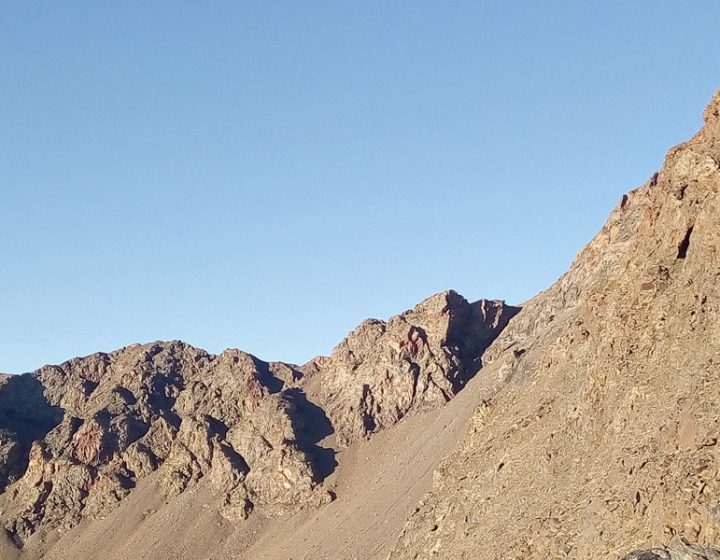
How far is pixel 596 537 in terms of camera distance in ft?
115

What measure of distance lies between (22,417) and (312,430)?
62.0 meters

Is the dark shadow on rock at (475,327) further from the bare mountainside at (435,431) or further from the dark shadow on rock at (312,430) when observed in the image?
the dark shadow on rock at (312,430)

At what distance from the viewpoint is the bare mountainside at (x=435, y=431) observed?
3828 centimetres

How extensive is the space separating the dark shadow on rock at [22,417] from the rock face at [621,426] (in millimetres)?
95573

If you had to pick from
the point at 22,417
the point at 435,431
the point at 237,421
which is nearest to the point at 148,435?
the point at 237,421

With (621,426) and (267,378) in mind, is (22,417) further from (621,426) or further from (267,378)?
(621,426)

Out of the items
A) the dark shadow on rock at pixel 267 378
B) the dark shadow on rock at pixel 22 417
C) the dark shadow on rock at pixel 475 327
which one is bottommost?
the dark shadow on rock at pixel 475 327

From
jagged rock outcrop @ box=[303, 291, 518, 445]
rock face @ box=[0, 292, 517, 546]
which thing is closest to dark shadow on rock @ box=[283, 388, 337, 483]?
rock face @ box=[0, 292, 517, 546]

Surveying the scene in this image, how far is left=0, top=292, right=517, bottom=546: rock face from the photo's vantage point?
113 meters

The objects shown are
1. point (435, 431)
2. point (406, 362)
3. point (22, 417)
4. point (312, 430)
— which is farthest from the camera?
point (22, 417)

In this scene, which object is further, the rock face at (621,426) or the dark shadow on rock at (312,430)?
the dark shadow on rock at (312,430)

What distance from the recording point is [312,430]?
119875mm

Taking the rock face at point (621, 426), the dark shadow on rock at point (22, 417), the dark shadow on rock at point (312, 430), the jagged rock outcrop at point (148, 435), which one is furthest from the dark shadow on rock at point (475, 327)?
the dark shadow on rock at point (22, 417)

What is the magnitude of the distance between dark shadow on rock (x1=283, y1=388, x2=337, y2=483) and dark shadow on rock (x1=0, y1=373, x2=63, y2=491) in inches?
1870
